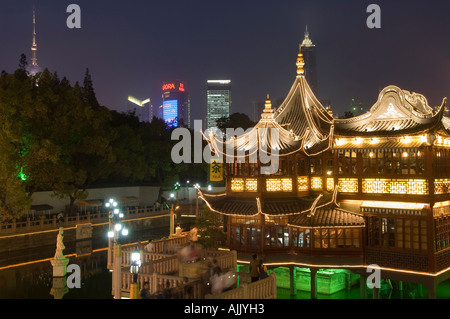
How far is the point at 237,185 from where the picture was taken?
20.0 metres

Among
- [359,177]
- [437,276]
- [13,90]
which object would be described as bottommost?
[437,276]

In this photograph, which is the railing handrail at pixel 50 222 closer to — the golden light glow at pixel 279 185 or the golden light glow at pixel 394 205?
the golden light glow at pixel 279 185

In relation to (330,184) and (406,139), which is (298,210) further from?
(406,139)

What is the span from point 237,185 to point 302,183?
267 centimetres

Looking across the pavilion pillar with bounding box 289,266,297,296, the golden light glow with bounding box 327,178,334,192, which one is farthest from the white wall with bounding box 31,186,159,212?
the golden light glow with bounding box 327,178,334,192

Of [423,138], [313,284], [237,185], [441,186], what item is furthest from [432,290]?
[237,185]

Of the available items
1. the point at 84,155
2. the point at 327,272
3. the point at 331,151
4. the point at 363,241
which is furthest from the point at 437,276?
the point at 84,155

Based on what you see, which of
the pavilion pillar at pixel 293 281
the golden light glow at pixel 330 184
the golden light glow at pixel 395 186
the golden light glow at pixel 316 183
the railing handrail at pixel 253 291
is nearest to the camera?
the railing handrail at pixel 253 291

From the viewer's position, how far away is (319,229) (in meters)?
18.2

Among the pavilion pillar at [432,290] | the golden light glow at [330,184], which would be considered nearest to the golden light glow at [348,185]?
the golden light glow at [330,184]

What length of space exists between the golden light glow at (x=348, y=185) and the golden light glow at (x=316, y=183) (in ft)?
3.55

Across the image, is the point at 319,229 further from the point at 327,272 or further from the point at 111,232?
the point at 111,232

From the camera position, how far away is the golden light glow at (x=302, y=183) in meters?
19.6

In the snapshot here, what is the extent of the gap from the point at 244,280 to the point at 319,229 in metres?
5.09
